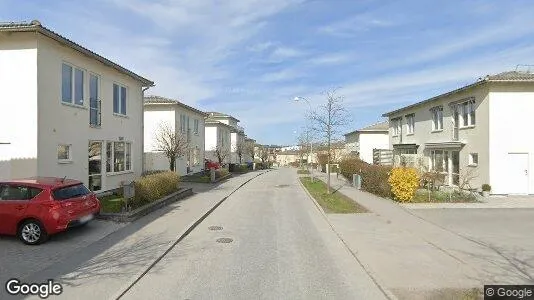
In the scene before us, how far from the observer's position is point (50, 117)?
1334cm

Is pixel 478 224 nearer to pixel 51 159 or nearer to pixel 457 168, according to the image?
pixel 457 168

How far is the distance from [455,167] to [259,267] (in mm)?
19336

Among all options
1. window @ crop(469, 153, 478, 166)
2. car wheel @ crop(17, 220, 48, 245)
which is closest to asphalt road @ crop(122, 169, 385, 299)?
car wheel @ crop(17, 220, 48, 245)

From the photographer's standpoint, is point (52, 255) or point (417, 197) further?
point (417, 197)

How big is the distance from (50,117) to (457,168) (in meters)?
20.7

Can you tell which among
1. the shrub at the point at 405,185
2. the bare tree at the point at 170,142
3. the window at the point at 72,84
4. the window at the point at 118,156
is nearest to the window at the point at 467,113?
the shrub at the point at 405,185

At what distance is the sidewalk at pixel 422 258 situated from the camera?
650 cm

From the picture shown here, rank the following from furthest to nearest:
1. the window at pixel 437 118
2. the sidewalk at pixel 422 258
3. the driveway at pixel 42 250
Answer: the window at pixel 437 118 → the driveway at pixel 42 250 → the sidewalk at pixel 422 258

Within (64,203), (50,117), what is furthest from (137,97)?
(64,203)

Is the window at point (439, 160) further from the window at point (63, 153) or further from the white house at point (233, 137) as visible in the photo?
the white house at point (233, 137)

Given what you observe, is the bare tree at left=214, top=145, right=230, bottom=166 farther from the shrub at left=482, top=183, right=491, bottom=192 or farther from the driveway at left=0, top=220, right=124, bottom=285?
the driveway at left=0, top=220, right=124, bottom=285

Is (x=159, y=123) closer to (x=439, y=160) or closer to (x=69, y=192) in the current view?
(x=439, y=160)

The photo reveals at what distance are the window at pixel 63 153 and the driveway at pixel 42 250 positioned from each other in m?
4.41

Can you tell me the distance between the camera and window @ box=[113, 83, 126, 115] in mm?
18859
